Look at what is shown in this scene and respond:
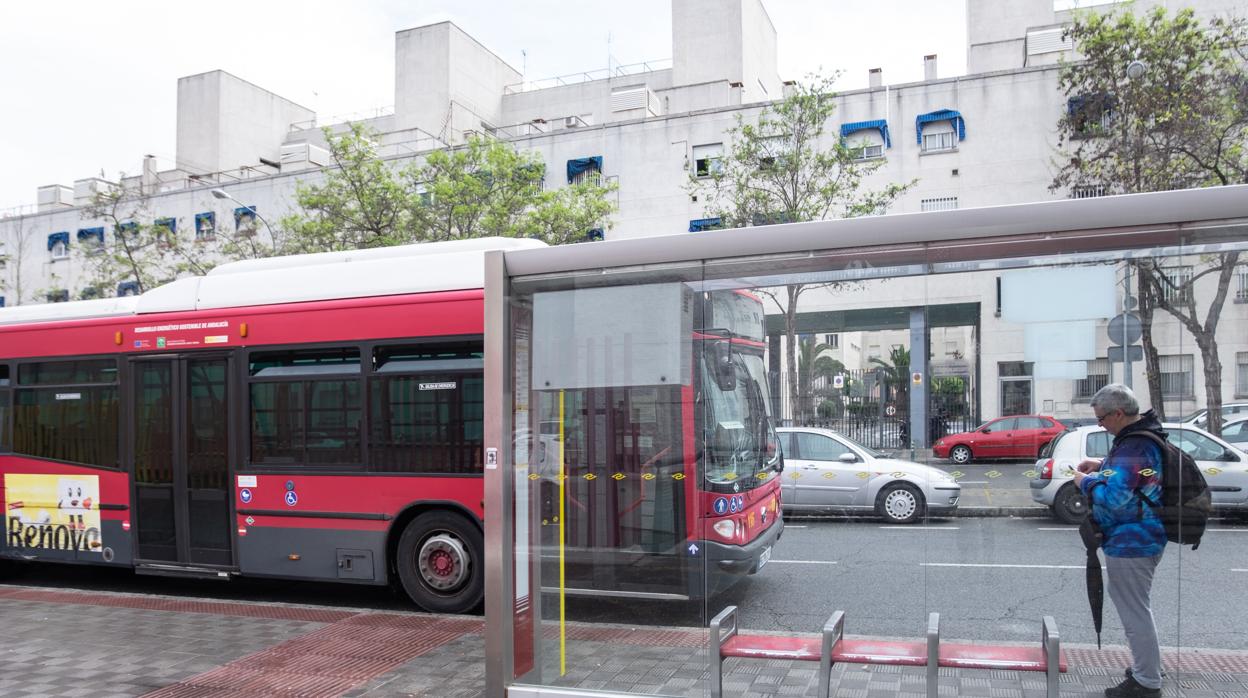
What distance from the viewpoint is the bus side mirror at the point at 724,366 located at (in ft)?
17.1

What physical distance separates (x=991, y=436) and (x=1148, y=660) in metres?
1.25

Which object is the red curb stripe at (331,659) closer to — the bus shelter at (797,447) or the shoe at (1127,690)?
the bus shelter at (797,447)

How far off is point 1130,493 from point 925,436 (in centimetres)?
98

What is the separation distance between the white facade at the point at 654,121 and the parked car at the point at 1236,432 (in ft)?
82.0

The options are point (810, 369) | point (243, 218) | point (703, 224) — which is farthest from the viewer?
point (243, 218)

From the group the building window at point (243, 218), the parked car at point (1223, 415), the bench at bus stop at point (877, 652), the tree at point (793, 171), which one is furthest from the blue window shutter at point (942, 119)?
the bench at bus stop at point (877, 652)

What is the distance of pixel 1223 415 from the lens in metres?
4.66

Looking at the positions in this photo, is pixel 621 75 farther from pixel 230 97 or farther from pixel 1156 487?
pixel 1156 487

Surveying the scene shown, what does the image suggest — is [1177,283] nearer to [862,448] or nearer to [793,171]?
[862,448]

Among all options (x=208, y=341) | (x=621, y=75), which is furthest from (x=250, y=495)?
(x=621, y=75)

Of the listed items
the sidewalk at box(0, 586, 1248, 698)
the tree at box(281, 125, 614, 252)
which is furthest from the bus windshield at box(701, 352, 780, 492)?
the tree at box(281, 125, 614, 252)

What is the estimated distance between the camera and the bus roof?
8.55m

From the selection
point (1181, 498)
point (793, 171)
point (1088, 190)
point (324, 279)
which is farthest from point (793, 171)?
point (1181, 498)

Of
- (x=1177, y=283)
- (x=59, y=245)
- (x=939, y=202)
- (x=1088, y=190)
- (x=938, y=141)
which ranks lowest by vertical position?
(x=1177, y=283)
